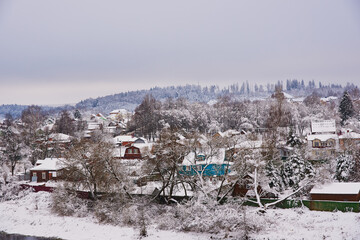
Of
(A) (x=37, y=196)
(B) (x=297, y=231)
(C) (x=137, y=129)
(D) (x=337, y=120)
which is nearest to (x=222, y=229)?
(B) (x=297, y=231)

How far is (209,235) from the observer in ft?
70.8

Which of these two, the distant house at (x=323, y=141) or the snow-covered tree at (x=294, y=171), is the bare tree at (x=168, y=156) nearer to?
the snow-covered tree at (x=294, y=171)

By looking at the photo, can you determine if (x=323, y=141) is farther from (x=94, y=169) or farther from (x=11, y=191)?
(x=11, y=191)

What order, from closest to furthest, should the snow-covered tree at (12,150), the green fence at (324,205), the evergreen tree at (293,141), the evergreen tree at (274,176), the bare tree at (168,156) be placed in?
the green fence at (324,205) < the bare tree at (168,156) < the evergreen tree at (274,176) < the snow-covered tree at (12,150) < the evergreen tree at (293,141)

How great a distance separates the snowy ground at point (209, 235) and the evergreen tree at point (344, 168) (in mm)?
8173

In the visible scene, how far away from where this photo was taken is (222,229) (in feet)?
71.5

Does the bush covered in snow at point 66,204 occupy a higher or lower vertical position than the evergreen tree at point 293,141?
lower

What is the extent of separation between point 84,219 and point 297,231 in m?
16.4

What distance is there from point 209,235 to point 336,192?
10.6m

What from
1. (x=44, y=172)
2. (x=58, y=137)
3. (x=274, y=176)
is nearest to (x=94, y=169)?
(x=44, y=172)

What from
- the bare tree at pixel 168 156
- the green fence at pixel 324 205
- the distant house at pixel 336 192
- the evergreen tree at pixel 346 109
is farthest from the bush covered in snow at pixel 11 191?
the evergreen tree at pixel 346 109

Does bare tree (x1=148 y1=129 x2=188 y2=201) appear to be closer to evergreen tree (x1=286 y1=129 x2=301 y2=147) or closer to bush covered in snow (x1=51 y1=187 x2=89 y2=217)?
bush covered in snow (x1=51 y1=187 x2=89 y2=217)

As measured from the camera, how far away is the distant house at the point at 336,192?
24.0 metres

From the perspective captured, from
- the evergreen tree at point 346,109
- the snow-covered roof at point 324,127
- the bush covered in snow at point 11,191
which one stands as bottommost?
the bush covered in snow at point 11,191
